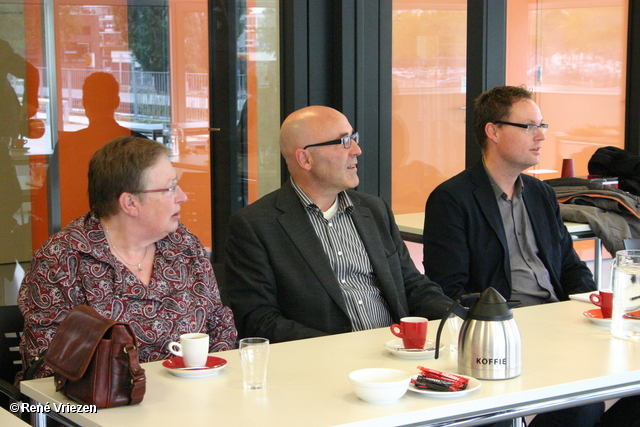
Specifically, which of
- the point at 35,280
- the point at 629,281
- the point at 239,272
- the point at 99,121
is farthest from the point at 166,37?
the point at 629,281

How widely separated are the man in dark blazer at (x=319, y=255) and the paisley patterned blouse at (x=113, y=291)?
265 millimetres

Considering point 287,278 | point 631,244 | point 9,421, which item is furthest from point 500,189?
point 9,421

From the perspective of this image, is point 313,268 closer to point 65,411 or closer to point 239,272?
point 239,272

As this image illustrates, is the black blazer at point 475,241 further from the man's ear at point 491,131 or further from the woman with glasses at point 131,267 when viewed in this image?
the woman with glasses at point 131,267

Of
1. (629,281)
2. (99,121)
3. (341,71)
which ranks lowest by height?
(629,281)

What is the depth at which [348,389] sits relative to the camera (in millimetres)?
1789

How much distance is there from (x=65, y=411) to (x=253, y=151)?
10.4ft

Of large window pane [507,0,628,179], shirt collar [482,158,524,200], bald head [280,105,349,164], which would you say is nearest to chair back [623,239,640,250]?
shirt collar [482,158,524,200]

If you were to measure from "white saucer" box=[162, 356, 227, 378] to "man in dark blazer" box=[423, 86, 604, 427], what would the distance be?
4.96 ft

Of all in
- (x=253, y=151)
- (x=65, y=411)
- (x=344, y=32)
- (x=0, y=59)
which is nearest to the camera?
(x=65, y=411)

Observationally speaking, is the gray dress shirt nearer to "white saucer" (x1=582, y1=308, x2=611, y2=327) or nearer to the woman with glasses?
"white saucer" (x1=582, y1=308, x2=611, y2=327)

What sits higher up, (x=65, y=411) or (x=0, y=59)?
(x=0, y=59)

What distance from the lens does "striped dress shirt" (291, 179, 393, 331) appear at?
2.82 metres

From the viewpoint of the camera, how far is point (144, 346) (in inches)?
90.4
